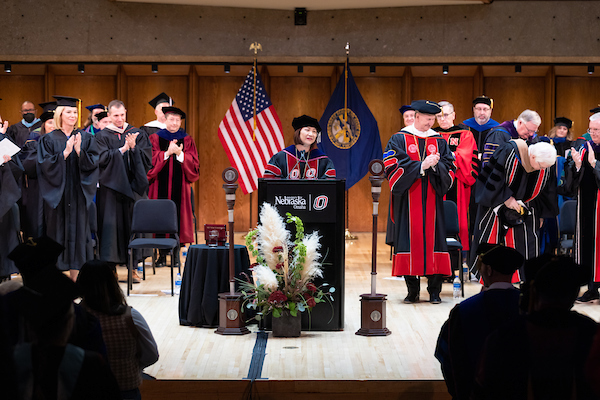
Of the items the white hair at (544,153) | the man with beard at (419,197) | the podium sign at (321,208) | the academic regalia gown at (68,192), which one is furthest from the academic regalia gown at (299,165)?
the academic regalia gown at (68,192)

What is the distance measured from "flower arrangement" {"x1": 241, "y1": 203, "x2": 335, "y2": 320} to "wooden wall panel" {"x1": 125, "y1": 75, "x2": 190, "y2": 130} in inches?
291

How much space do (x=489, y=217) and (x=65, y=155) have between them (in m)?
3.99

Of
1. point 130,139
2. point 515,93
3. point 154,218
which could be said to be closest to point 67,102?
point 130,139

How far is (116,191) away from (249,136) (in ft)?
9.61

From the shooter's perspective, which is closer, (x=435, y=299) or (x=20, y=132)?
(x=435, y=299)

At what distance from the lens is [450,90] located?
1190cm

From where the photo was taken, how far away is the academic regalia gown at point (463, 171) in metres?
7.41

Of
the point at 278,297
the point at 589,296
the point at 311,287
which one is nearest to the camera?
the point at 278,297

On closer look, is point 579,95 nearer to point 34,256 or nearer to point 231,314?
point 231,314

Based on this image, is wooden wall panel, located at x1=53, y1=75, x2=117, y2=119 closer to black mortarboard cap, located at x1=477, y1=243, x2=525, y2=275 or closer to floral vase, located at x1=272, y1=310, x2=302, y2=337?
floral vase, located at x1=272, y1=310, x2=302, y2=337

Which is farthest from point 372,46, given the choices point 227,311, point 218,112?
point 227,311

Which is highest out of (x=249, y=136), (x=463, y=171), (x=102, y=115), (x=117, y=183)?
(x=102, y=115)

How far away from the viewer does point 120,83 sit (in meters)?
11.7

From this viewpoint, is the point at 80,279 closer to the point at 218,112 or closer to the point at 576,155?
the point at 576,155
